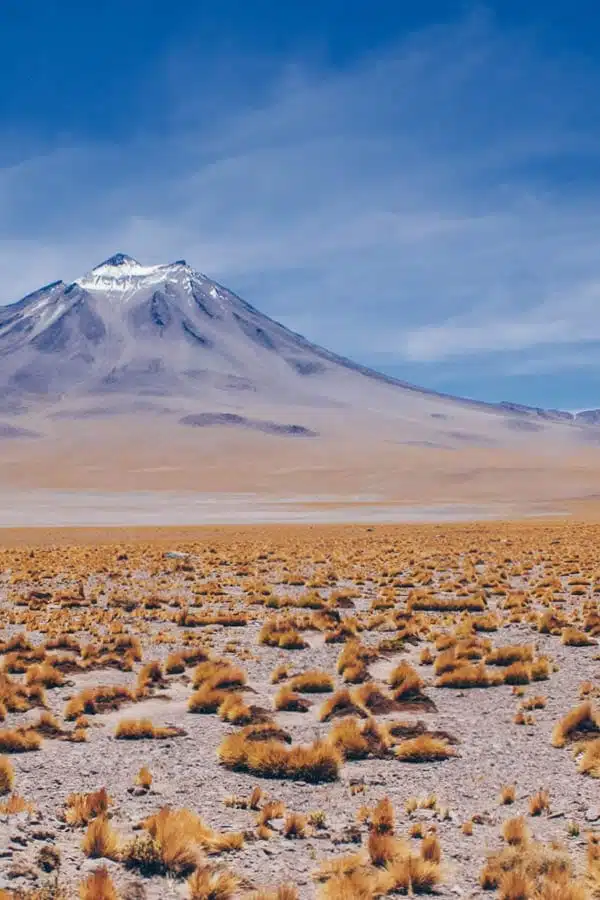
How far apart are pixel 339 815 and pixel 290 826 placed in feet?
2.02

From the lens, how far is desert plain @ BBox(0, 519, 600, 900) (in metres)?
6.29

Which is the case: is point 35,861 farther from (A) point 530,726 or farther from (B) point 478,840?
(A) point 530,726

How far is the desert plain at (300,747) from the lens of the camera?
6285 mm

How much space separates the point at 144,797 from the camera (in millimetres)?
8008

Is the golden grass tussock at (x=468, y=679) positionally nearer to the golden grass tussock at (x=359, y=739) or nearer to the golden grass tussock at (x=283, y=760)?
the golden grass tussock at (x=359, y=739)

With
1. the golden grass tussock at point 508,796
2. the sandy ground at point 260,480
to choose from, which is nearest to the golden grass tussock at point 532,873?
the golden grass tussock at point 508,796

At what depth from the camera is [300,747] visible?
8969 mm

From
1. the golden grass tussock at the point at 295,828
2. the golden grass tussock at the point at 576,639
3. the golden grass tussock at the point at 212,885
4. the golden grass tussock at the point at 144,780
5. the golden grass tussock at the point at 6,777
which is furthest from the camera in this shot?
the golden grass tussock at the point at 576,639

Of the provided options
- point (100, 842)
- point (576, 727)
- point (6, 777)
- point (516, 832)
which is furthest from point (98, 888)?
point (576, 727)

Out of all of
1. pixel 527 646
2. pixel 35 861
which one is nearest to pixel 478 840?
Result: pixel 35 861

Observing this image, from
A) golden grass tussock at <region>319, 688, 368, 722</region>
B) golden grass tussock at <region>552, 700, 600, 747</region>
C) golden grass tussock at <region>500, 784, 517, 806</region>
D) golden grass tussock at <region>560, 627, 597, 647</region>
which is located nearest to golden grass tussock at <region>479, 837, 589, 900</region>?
golden grass tussock at <region>500, 784, 517, 806</region>

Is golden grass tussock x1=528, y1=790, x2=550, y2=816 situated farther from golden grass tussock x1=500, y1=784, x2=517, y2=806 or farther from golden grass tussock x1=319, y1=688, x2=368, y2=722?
golden grass tussock x1=319, y1=688, x2=368, y2=722

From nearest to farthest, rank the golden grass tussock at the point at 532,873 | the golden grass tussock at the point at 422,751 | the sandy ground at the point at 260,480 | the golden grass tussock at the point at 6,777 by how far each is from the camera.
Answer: the golden grass tussock at the point at 532,873
the golden grass tussock at the point at 6,777
the golden grass tussock at the point at 422,751
the sandy ground at the point at 260,480

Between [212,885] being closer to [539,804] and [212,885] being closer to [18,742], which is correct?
[539,804]
